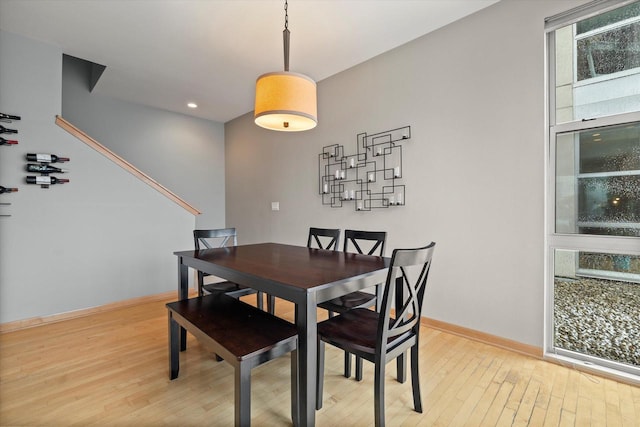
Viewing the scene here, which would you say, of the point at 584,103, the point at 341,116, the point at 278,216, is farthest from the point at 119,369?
the point at 584,103

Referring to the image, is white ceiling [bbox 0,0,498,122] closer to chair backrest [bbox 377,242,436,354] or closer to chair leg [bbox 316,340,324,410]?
chair backrest [bbox 377,242,436,354]

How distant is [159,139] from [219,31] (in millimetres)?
2673

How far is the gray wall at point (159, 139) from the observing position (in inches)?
158

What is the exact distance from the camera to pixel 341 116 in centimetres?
346

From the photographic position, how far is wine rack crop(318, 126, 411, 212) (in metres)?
2.95

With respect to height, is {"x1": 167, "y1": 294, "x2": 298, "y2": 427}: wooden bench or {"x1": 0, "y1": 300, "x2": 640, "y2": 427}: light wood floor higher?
{"x1": 167, "y1": 294, "x2": 298, "y2": 427}: wooden bench

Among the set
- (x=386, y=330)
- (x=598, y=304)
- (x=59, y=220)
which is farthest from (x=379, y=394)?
(x=59, y=220)

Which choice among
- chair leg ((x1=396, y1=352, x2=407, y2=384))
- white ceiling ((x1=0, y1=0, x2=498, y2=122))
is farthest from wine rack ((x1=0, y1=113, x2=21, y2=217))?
chair leg ((x1=396, y1=352, x2=407, y2=384))

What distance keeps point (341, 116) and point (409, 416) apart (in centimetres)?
293

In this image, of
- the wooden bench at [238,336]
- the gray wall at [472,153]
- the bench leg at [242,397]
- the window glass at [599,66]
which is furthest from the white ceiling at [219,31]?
the bench leg at [242,397]

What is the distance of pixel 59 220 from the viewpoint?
289 centimetres

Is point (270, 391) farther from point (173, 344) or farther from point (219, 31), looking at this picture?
point (219, 31)

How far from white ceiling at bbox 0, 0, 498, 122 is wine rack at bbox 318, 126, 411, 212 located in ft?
2.95

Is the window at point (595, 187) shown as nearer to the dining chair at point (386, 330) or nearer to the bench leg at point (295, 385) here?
the dining chair at point (386, 330)
